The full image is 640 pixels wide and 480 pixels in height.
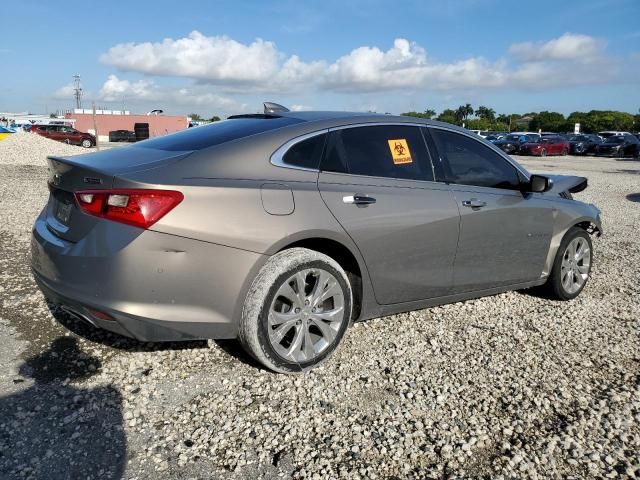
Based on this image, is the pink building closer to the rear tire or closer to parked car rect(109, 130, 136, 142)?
parked car rect(109, 130, 136, 142)

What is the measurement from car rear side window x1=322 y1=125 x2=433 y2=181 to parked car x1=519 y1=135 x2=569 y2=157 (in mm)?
35347

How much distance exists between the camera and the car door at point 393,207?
3.45 m

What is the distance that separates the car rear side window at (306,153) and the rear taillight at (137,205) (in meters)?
0.78

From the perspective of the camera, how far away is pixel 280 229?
121 inches

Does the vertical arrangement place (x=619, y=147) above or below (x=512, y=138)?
below

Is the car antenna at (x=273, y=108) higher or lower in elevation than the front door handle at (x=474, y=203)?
higher

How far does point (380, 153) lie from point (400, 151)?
7.5 inches

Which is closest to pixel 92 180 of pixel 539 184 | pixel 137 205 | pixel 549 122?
pixel 137 205

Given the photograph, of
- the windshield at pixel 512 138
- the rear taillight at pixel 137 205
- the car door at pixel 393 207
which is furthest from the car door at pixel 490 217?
the windshield at pixel 512 138

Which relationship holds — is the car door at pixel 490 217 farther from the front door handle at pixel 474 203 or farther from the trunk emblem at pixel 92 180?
the trunk emblem at pixel 92 180

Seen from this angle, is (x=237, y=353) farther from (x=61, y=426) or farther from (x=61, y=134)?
(x=61, y=134)

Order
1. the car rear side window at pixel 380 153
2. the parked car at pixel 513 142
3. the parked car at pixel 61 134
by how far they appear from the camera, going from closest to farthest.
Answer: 1. the car rear side window at pixel 380 153
2. the parked car at pixel 513 142
3. the parked car at pixel 61 134

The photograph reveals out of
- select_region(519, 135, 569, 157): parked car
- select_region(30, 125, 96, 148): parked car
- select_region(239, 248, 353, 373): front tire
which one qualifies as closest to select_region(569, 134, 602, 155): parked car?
select_region(519, 135, 569, 157): parked car

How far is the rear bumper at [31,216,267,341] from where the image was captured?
279 cm
